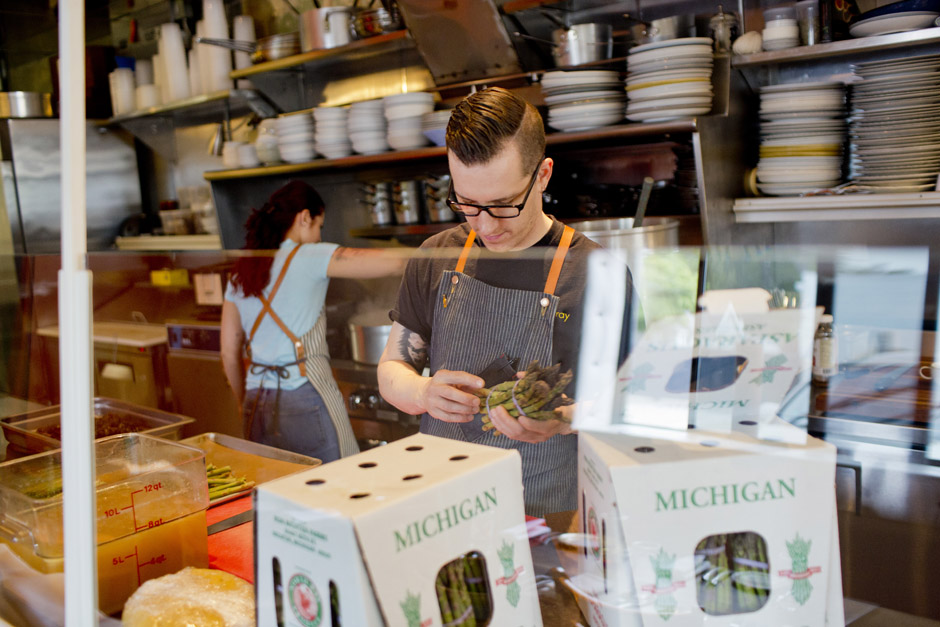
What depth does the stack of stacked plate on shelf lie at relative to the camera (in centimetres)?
161

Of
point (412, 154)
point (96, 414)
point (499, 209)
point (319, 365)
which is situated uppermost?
point (412, 154)

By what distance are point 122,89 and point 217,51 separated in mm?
229

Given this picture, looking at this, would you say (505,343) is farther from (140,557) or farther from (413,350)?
(140,557)

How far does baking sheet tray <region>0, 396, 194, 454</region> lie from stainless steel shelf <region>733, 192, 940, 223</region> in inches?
53.1

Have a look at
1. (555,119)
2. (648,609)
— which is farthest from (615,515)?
(555,119)

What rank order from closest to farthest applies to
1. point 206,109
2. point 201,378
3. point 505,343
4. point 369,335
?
point 505,343
point 369,335
point 201,378
point 206,109

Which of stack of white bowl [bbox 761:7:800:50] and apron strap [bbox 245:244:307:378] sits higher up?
stack of white bowl [bbox 761:7:800:50]

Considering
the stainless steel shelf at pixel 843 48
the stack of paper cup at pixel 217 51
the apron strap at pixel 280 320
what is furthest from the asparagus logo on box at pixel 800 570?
the stack of paper cup at pixel 217 51

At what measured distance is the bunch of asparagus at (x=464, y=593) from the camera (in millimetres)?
644

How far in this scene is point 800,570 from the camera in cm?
64

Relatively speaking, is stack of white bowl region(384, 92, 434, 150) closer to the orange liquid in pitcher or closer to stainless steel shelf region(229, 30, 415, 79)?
stainless steel shelf region(229, 30, 415, 79)

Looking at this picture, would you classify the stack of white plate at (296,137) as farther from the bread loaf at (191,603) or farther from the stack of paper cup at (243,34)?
the bread loaf at (191,603)

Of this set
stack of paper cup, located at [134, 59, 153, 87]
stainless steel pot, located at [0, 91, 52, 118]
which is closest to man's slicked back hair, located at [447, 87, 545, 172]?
stack of paper cup, located at [134, 59, 153, 87]

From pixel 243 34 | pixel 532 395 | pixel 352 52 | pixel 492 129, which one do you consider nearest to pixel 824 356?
pixel 532 395
